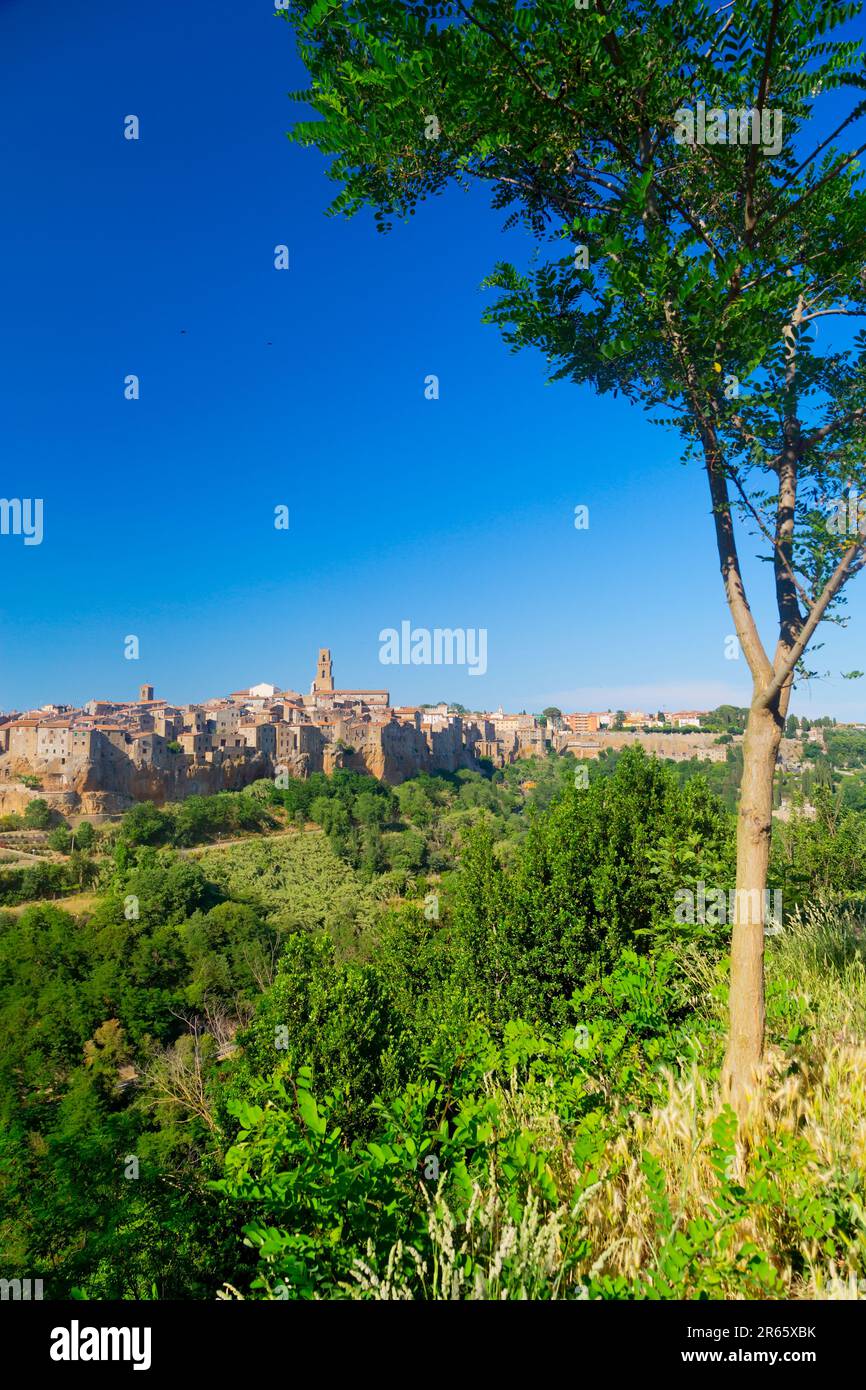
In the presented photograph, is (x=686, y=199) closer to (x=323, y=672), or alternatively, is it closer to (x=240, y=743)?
(x=240, y=743)

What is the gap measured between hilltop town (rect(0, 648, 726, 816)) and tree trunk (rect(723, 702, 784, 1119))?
43809 millimetres

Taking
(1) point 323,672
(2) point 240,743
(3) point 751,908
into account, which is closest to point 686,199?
(3) point 751,908

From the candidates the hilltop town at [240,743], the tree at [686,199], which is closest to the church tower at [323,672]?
the hilltop town at [240,743]

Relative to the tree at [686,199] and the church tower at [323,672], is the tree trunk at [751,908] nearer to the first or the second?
the tree at [686,199]

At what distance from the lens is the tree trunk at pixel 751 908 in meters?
2.94

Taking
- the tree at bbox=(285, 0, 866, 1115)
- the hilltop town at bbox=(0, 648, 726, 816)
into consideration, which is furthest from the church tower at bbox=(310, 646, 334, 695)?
the tree at bbox=(285, 0, 866, 1115)

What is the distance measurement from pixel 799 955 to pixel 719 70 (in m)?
4.87

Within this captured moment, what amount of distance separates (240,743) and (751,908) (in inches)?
2083

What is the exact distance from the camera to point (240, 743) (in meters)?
53.2

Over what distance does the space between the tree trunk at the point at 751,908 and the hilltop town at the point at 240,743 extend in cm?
4381

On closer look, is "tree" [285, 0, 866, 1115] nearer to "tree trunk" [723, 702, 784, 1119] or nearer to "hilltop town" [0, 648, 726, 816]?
"tree trunk" [723, 702, 784, 1119]
